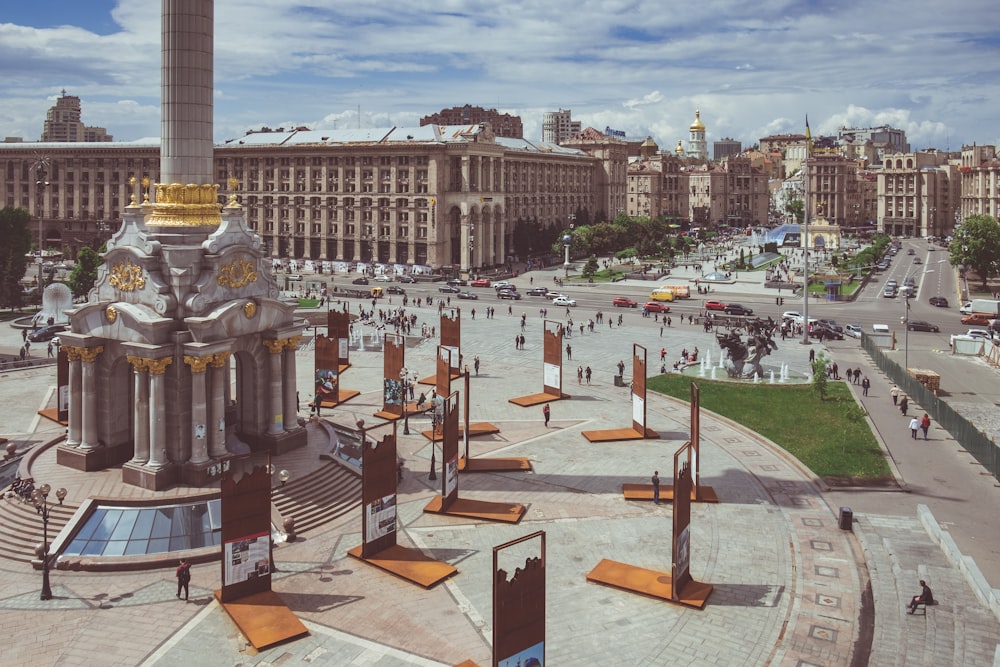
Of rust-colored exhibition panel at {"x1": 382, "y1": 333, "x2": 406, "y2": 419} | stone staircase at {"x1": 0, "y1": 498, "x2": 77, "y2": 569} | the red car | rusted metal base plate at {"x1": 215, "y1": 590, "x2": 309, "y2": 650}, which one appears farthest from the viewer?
the red car

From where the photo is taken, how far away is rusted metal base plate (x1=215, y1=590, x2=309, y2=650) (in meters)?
27.4

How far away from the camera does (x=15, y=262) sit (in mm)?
96312

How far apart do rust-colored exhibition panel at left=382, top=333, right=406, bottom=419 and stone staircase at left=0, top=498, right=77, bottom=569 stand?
21267 mm

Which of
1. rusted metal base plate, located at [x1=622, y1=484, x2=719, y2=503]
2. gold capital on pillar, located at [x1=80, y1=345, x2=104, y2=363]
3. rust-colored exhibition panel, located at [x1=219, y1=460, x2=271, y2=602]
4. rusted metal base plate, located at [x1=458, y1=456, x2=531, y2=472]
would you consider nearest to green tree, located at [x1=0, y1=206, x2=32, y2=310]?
gold capital on pillar, located at [x1=80, y1=345, x2=104, y2=363]

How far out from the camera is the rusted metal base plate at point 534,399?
188 feet

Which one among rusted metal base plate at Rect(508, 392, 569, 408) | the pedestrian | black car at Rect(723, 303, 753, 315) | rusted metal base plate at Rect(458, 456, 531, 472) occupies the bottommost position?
the pedestrian

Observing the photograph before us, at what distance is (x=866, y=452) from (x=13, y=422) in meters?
45.7

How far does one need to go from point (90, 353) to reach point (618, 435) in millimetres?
26496

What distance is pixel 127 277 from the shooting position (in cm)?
3916

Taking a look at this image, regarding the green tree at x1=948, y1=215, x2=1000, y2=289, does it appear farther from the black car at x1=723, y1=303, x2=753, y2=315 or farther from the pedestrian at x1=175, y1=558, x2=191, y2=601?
the pedestrian at x1=175, y1=558, x2=191, y2=601

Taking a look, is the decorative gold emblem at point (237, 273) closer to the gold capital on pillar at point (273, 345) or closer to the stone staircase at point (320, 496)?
the gold capital on pillar at point (273, 345)

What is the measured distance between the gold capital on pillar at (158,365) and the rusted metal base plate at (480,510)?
1206 cm

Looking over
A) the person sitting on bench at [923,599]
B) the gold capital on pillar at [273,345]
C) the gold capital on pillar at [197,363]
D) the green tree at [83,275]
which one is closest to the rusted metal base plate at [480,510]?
the gold capital on pillar at [273,345]

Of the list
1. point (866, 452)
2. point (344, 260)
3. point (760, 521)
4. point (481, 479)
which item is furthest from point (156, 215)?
point (344, 260)
